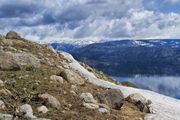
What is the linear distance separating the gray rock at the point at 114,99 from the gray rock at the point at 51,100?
14.3 feet

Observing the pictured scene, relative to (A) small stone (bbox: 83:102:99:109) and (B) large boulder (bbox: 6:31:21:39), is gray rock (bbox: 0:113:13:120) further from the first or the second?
(B) large boulder (bbox: 6:31:21:39)

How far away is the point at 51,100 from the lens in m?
27.4

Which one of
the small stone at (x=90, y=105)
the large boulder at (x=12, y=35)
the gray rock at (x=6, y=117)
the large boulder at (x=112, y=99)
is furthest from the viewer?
the large boulder at (x=12, y=35)

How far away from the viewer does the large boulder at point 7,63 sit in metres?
32.0

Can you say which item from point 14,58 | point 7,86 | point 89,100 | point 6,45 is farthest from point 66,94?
point 6,45

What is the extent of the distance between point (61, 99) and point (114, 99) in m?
3.89

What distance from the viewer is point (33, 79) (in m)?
30.8

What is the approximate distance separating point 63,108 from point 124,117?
12.8 ft

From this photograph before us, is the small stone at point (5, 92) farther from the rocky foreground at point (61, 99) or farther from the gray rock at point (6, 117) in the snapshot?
the gray rock at point (6, 117)

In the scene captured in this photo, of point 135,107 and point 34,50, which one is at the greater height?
point 34,50

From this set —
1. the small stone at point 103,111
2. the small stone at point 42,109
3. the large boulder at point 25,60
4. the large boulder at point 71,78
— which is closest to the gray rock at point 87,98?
the small stone at point 103,111

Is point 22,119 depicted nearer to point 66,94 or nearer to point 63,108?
point 63,108

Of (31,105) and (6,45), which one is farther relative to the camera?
(6,45)

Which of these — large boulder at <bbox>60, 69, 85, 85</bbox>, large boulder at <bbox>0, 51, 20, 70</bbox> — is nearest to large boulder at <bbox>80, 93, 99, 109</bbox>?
large boulder at <bbox>60, 69, 85, 85</bbox>
